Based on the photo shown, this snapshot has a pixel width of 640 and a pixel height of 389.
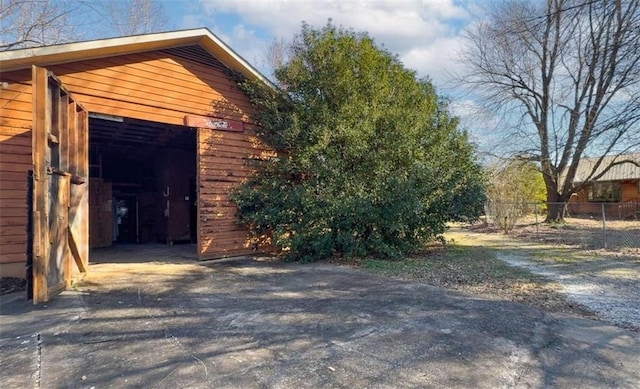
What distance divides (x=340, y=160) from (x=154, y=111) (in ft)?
13.5

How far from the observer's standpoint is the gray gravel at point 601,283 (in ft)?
15.7

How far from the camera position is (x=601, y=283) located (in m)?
6.34

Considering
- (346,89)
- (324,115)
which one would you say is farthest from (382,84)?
(324,115)

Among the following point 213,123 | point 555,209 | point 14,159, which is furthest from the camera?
point 555,209

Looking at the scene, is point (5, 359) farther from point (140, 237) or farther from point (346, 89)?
point (140, 237)

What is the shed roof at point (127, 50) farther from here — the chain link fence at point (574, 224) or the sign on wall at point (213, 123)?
the chain link fence at point (574, 224)

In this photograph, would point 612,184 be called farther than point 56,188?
Yes

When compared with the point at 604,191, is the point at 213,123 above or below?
above

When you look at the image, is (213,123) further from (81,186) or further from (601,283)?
(601,283)

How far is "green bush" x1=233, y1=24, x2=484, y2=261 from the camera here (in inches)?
334

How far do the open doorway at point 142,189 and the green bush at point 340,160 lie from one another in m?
3.72

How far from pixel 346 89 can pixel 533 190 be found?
16725 mm

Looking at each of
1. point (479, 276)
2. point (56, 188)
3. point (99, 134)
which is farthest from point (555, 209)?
Result: point (56, 188)

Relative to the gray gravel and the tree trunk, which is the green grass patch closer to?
the gray gravel
